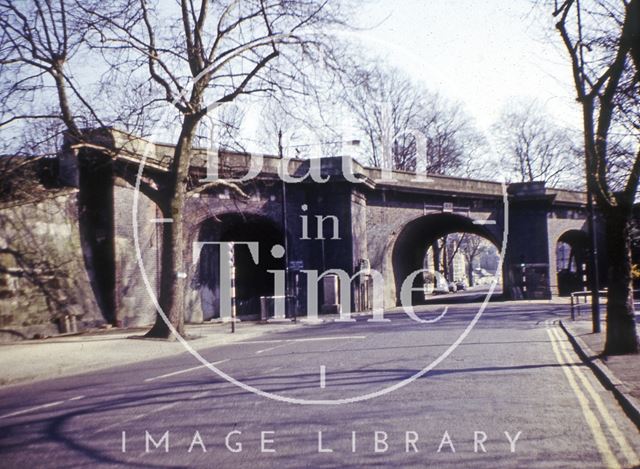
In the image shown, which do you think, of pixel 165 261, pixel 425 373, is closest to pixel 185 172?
pixel 165 261

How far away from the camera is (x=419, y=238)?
3894 centimetres

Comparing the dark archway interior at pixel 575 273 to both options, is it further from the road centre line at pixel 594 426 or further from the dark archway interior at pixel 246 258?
the road centre line at pixel 594 426

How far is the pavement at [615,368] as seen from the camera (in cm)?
674

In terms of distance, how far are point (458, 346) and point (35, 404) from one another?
27.2 ft

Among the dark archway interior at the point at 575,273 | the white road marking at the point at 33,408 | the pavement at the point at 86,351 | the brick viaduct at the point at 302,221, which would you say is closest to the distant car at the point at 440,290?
the dark archway interior at the point at 575,273

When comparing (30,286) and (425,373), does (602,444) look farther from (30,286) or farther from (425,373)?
(30,286)

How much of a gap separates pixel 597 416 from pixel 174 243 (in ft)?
42.0

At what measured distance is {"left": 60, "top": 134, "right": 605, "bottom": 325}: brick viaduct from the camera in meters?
20.7

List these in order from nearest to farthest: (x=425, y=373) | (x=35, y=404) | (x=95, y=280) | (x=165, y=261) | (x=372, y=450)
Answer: (x=372, y=450) < (x=35, y=404) < (x=425, y=373) < (x=165, y=261) < (x=95, y=280)

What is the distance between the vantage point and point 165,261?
1675 cm

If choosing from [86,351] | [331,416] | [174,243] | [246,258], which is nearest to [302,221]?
[246,258]

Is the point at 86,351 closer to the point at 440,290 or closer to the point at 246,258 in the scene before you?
the point at 246,258

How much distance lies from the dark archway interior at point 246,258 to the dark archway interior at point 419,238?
7.23 metres

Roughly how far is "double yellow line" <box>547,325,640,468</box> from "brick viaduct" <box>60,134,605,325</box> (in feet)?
42.7
